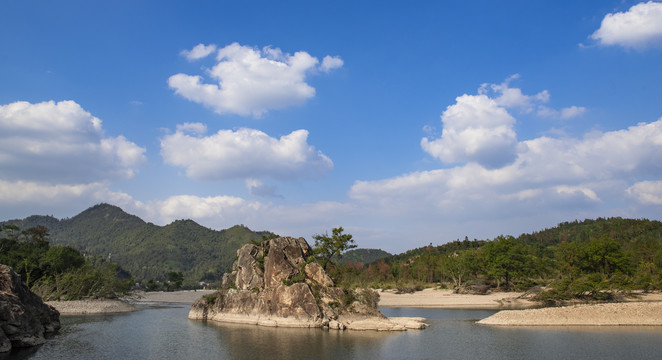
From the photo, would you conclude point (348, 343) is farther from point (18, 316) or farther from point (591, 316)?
point (591, 316)

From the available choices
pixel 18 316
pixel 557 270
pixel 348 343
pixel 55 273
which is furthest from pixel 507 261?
pixel 55 273

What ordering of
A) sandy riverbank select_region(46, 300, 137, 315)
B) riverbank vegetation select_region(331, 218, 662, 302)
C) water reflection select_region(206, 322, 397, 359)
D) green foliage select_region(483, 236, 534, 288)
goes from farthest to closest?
green foliage select_region(483, 236, 534, 288), sandy riverbank select_region(46, 300, 137, 315), riverbank vegetation select_region(331, 218, 662, 302), water reflection select_region(206, 322, 397, 359)

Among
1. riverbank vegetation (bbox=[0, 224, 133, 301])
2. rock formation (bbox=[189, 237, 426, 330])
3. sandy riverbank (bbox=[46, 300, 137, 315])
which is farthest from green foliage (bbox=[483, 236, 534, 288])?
riverbank vegetation (bbox=[0, 224, 133, 301])

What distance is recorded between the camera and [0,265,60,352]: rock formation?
37.1 metres

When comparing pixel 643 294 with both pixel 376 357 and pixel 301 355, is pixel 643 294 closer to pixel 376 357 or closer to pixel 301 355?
pixel 376 357

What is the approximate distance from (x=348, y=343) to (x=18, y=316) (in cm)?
3345

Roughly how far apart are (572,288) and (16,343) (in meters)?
75.6

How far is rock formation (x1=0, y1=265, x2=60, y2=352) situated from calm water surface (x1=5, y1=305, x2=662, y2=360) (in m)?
1.71

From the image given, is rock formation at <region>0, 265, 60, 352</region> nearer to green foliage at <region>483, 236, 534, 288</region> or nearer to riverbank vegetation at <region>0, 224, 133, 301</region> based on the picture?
riverbank vegetation at <region>0, 224, 133, 301</region>

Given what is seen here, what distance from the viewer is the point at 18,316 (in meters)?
38.4


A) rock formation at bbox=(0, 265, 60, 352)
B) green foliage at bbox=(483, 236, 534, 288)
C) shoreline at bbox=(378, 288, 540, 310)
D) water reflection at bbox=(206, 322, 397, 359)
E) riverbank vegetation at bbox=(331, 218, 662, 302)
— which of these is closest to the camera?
water reflection at bbox=(206, 322, 397, 359)

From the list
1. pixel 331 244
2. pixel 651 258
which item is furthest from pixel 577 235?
pixel 331 244

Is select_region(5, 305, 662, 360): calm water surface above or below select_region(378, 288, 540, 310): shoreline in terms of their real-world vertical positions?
above

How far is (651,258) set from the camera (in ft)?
320
